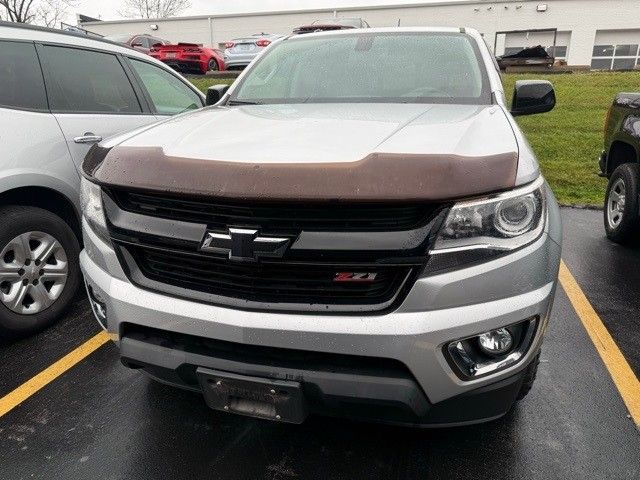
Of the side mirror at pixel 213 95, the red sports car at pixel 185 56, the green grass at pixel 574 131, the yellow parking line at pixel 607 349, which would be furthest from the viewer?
the red sports car at pixel 185 56

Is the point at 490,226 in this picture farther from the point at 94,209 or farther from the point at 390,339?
the point at 94,209

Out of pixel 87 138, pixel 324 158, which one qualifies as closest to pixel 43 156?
pixel 87 138

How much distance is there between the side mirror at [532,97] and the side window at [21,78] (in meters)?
2.95

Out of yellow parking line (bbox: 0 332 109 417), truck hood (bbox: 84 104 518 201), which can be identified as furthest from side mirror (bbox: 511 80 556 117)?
yellow parking line (bbox: 0 332 109 417)

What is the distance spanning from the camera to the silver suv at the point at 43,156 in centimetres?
295

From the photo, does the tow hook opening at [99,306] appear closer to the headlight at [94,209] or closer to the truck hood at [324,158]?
the headlight at [94,209]

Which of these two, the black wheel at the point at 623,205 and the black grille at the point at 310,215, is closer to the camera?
the black grille at the point at 310,215

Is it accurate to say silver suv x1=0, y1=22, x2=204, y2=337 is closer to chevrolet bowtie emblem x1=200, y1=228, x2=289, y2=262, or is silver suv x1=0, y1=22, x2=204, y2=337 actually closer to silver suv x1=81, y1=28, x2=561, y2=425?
silver suv x1=81, y1=28, x2=561, y2=425

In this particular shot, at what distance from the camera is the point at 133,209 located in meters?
1.92

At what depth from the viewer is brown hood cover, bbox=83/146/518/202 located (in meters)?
1.56

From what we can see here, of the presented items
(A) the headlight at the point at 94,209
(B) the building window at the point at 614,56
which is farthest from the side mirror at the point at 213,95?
(B) the building window at the point at 614,56

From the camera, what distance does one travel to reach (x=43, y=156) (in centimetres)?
306

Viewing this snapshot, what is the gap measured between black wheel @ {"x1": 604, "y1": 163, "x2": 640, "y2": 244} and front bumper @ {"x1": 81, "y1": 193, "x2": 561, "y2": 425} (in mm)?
3072

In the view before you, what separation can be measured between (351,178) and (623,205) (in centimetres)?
395
